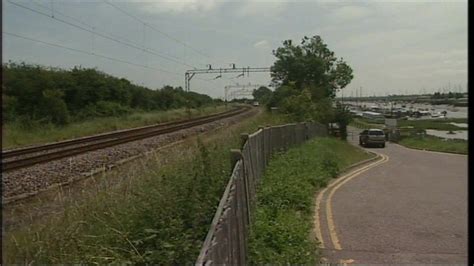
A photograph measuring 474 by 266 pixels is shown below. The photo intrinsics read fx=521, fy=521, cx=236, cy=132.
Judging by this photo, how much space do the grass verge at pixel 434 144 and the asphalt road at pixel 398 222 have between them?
16.9 m

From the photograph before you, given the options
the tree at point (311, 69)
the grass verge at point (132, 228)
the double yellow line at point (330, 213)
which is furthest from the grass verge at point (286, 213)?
the tree at point (311, 69)

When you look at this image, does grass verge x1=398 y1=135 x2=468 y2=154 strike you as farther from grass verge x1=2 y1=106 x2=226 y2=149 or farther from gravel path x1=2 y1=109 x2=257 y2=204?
grass verge x1=2 y1=106 x2=226 y2=149

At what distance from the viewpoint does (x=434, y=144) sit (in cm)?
4219

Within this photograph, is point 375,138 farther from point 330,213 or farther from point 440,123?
point 330,213

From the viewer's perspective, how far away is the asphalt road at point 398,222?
24.7 ft

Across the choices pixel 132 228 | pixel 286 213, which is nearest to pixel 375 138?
pixel 286 213

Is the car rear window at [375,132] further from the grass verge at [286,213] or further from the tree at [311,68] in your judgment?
the grass verge at [286,213]

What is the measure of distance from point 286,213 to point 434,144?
3633 centimetres

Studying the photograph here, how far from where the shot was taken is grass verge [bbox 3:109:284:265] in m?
4.83

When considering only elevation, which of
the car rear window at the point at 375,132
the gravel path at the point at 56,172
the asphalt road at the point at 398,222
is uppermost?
the gravel path at the point at 56,172

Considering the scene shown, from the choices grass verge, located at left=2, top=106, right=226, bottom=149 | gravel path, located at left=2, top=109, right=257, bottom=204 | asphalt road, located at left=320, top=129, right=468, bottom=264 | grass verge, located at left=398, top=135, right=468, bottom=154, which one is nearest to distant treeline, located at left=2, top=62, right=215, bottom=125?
grass verge, located at left=2, top=106, right=226, bottom=149

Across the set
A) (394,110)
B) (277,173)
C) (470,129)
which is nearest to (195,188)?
(470,129)

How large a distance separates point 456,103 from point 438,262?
3.64 meters

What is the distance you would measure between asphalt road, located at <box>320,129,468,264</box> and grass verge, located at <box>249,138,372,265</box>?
0.42 meters
